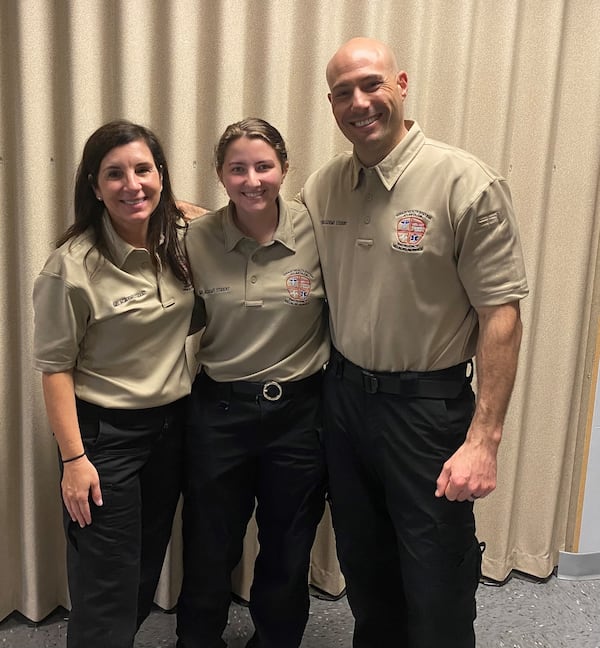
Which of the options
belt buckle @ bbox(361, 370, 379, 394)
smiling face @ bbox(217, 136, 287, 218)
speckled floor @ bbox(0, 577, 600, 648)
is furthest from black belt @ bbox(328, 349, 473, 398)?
speckled floor @ bbox(0, 577, 600, 648)

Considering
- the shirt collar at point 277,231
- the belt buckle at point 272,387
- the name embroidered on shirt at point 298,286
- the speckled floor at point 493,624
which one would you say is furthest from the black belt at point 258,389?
the speckled floor at point 493,624

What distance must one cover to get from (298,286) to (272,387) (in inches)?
10.3

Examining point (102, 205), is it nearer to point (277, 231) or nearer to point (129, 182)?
point (129, 182)

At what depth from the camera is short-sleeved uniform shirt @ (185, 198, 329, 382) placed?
1.70m

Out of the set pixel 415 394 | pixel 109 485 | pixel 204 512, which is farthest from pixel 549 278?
pixel 109 485

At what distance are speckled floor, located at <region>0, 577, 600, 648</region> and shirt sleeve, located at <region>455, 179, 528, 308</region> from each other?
4.04 ft

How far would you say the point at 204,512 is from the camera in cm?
179

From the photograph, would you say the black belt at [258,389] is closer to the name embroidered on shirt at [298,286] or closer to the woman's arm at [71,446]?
the name embroidered on shirt at [298,286]

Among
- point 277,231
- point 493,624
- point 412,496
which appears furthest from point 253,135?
point 493,624

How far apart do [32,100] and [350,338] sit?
3.51ft

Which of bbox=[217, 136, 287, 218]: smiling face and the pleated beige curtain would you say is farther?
the pleated beige curtain

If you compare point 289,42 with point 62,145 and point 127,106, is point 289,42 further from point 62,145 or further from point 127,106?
point 62,145

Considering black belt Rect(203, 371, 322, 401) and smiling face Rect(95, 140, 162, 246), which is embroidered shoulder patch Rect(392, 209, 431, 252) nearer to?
black belt Rect(203, 371, 322, 401)

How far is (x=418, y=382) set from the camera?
5.19 feet
